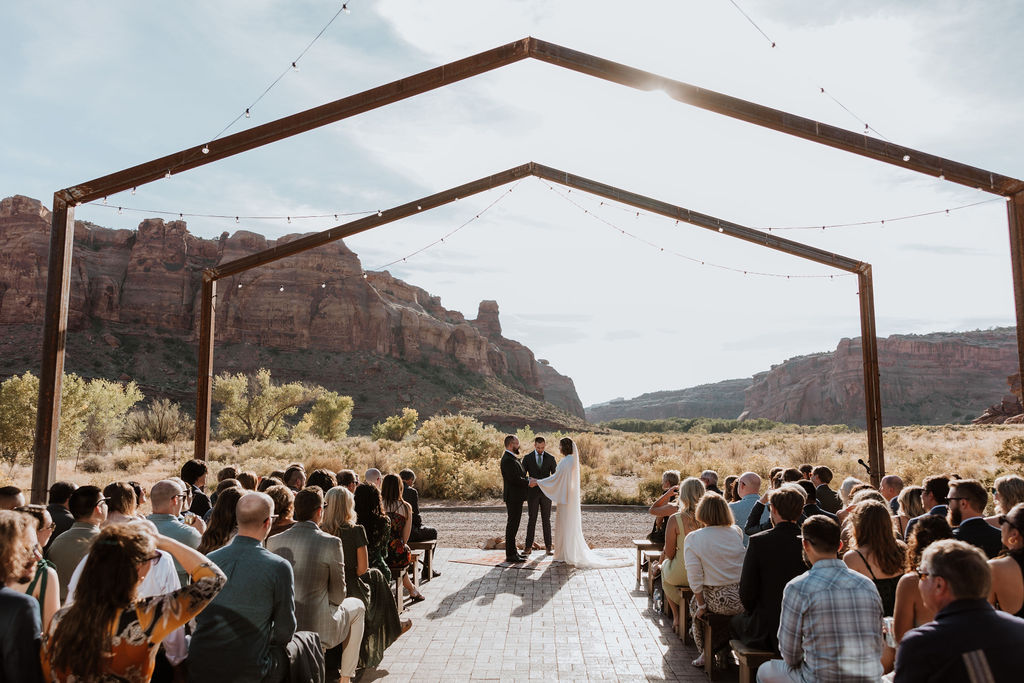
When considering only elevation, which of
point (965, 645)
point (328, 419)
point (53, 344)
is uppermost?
A: point (53, 344)

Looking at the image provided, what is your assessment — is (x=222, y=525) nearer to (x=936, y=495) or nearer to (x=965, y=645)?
(x=965, y=645)

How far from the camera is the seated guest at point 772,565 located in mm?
4660

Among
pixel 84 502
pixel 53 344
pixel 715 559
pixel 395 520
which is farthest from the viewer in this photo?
pixel 53 344

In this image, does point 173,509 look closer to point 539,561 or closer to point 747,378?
point 539,561

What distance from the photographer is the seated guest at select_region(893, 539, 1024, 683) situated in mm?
2445

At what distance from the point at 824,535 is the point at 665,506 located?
438 centimetres

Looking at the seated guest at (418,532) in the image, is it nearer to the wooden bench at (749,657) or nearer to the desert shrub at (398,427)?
the wooden bench at (749,657)

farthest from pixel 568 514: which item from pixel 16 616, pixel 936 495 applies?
pixel 16 616

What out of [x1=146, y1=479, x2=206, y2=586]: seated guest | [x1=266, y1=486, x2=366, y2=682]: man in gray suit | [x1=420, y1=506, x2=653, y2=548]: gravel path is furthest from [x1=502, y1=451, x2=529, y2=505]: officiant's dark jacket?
[x1=146, y1=479, x2=206, y2=586]: seated guest

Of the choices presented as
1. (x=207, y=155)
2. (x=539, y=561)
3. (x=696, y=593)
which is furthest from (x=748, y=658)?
(x=207, y=155)

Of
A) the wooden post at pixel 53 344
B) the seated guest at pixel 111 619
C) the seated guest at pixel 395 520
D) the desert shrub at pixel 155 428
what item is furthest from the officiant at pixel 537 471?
the desert shrub at pixel 155 428

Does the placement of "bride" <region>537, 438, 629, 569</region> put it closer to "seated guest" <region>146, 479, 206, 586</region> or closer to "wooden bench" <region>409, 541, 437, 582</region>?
"wooden bench" <region>409, 541, 437, 582</region>

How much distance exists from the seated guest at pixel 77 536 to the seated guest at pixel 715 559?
4.44 metres

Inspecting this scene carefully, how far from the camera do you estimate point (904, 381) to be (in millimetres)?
109250
